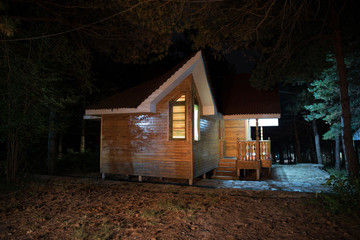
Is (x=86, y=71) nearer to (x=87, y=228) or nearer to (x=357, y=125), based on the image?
(x=87, y=228)

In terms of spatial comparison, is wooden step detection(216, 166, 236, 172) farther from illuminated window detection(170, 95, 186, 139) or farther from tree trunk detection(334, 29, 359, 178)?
tree trunk detection(334, 29, 359, 178)

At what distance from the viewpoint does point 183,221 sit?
4.68 m

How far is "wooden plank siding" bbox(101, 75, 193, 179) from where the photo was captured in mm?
9039

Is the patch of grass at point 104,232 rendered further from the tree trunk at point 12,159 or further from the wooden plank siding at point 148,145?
the tree trunk at point 12,159

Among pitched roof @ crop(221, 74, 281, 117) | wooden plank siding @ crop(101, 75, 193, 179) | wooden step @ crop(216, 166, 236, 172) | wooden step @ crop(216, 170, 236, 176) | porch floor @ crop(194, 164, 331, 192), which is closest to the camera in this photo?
porch floor @ crop(194, 164, 331, 192)

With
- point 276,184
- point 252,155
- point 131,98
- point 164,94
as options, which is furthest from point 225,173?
point 131,98

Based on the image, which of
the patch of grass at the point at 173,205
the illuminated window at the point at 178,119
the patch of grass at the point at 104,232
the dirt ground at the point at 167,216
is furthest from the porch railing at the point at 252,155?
the patch of grass at the point at 104,232

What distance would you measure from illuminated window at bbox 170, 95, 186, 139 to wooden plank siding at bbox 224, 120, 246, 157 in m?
6.02

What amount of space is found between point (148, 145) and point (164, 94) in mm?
2230

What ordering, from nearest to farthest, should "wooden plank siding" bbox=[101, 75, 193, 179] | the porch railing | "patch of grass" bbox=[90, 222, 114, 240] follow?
"patch of grass" bbox=[90, 222, 114, 240], "wooden plank siding" bbox=[101, 75, 193, 179], the porch railing

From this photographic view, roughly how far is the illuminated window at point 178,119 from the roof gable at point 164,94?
60cm

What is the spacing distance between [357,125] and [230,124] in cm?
790

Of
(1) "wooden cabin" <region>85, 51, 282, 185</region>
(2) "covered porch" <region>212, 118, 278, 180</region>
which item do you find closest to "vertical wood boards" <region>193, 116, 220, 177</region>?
(1) "wooden cabin" <region>85, 51, 282, 185</region>

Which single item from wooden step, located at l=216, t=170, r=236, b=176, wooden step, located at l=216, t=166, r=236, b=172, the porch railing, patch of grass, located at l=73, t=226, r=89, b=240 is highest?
the porch railing
